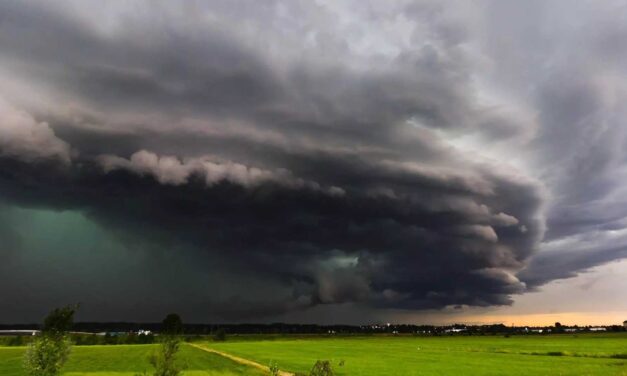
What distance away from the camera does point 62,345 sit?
20234 millimetres

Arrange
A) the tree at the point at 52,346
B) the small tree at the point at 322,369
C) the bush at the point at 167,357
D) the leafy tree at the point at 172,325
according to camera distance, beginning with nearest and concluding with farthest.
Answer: the small tree at the point at 322,369, the bush at the point at 167,357, the leafy tree at the point at 172,325, the tree at the point at 52,346

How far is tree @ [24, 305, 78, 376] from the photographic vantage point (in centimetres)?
2006

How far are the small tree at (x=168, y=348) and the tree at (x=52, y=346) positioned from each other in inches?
288

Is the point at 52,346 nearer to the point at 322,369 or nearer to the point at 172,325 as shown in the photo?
the point at 172,325

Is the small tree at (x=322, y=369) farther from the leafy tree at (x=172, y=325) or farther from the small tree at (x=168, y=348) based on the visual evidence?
the leafy tree at (x=172, y=325)

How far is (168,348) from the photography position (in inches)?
600

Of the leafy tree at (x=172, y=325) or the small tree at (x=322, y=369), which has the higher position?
the leafy tree at (x=172, y=325)

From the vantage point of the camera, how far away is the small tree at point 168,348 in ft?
48.6

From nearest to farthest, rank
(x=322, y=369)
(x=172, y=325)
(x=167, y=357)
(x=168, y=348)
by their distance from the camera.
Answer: (x=322, y=369), (x=167, y=357), (x=168, y=348), (x=172, y=325)

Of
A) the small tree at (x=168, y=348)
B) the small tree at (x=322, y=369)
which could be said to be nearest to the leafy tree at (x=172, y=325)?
the small tree at (x=168, y=348)

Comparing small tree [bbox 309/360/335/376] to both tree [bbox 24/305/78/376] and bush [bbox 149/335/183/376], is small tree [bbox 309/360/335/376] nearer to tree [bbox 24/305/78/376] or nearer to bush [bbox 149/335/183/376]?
bush [bbox 149/335/183/376]

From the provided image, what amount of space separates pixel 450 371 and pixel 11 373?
66253mm

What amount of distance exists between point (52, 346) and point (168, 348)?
8217 mm

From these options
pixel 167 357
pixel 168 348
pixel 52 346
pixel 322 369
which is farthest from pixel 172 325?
pixel 52 346
